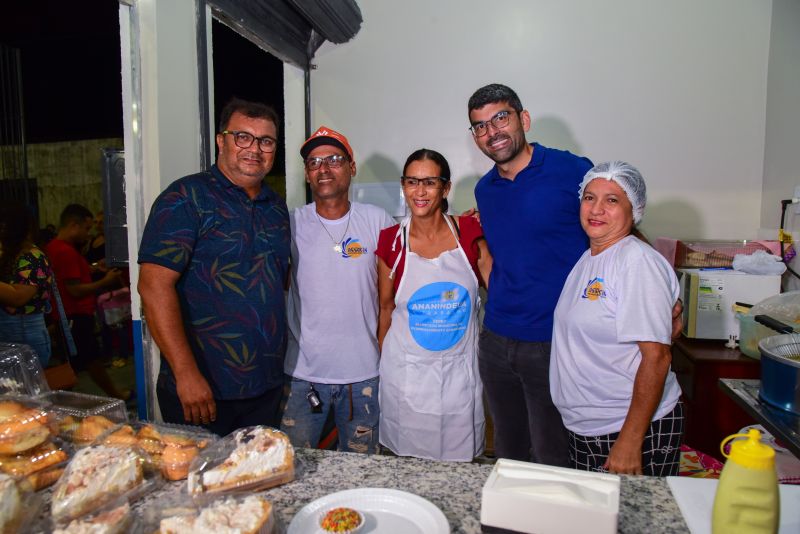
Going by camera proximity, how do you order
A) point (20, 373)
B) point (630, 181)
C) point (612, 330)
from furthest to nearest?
point (630, 181) → point (612, 330) → point (20, 373)

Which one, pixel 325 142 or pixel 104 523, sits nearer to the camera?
pixel 104 523

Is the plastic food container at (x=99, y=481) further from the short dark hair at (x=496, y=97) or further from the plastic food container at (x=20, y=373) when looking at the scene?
the short dark hair at (x=496, y=97)

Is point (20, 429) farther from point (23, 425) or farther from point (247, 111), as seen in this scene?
point (247, 111)

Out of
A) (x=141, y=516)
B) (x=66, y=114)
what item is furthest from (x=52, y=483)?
(x=66, y=114)

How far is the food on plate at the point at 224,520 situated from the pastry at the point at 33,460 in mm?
389

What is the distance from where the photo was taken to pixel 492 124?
2082 millimetres

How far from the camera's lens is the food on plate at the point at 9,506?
3.01 ft

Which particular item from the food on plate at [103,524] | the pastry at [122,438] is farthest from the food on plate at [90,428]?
the food on plate at [103,524]

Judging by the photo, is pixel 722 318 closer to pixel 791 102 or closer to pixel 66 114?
pixel 791 102

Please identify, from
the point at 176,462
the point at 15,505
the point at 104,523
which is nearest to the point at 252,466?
the point at 176,462

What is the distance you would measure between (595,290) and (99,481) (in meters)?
1.40

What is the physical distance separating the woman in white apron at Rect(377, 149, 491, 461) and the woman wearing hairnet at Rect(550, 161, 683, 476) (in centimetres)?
37

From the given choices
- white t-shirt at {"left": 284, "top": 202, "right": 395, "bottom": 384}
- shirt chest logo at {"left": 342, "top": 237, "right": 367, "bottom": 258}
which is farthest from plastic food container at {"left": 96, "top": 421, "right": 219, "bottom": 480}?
shirt chest logo at {"left": 342, "top": 237, "right": 367, "bottom": 258}

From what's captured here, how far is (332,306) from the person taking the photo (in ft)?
6.81
